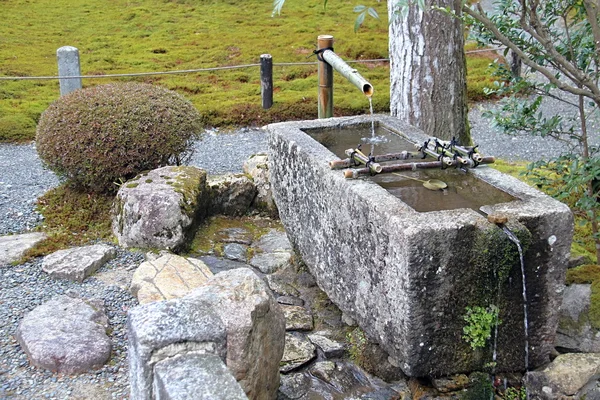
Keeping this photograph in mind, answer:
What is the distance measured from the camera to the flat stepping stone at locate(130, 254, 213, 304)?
481cm

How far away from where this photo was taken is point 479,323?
3.82 metres

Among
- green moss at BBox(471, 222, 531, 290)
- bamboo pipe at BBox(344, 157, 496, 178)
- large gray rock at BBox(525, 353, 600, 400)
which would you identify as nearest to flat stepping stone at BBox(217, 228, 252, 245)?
bamboo pipe at BBox(344, 157, 496, 178)

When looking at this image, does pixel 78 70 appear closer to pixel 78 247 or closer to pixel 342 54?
pixel 78 247

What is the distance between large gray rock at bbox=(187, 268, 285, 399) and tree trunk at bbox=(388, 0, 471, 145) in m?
3.16

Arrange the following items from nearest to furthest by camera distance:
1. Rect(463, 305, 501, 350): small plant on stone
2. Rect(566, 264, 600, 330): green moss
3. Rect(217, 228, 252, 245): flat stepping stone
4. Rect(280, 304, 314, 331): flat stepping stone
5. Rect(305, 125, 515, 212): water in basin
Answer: Rect(463, 305, 501, 350): small plant on stone → Rect(305, 125, 515, 212): water in basin → Rect(566, 264, 600, 330): green moss → Rect(280, 304, 314, 331): flat stepping stone → Rect(217, 228, 252, 245): flat stepping stone

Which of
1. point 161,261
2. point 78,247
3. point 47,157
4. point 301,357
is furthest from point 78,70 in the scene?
point 301,357

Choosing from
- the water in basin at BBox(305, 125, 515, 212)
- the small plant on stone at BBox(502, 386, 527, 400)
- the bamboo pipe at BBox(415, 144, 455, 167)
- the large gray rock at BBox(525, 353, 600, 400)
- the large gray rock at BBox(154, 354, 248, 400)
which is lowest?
the small plant on stone at BBox(502, 386, 527, 400)

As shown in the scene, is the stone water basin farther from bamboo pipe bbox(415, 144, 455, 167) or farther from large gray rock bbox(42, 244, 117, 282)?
large gray rock bbox(42, 244, 117, 282)

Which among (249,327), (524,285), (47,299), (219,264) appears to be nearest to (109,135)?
(219,264)

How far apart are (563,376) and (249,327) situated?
189 centimetres

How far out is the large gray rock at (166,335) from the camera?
2875 mm

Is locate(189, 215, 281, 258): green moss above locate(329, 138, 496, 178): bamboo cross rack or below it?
below

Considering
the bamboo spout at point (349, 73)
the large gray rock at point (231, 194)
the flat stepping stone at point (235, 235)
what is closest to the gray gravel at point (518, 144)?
the bamboo spout at point (349, 73)

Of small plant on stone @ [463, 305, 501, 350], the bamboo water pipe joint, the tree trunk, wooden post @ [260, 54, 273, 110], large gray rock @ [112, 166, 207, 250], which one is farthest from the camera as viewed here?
wooden post @ [260, 54, 273, 110]
